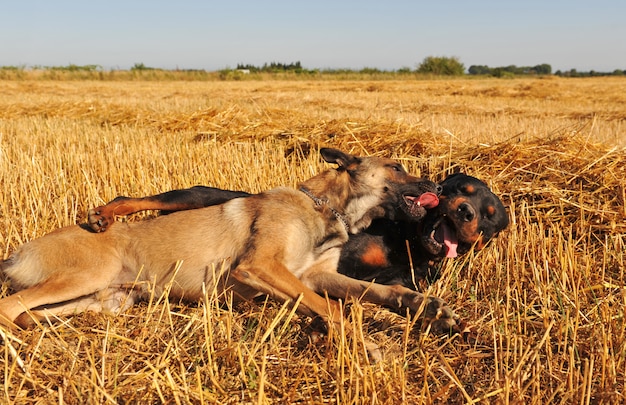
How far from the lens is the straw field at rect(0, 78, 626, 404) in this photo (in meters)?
2.61

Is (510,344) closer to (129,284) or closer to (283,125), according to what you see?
(129,284)

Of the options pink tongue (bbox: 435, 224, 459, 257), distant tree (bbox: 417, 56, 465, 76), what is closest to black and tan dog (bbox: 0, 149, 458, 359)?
pink tongue (bbox: 435, 224, 459, 257)

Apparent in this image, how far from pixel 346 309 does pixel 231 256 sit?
36.3 inches

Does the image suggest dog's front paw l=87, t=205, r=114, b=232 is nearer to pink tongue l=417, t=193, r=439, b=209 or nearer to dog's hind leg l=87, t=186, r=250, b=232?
dog's hind leg l=87, t=186, r=250, b=232

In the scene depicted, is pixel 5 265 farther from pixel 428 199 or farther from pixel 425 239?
pixel 428 199

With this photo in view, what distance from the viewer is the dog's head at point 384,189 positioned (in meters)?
4.33

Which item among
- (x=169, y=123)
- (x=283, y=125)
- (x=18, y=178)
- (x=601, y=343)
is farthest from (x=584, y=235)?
(x=169, y=123)

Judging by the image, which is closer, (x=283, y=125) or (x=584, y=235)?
(x=584, y=235)

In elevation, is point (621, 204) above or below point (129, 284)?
above

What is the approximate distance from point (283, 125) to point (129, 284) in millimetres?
4965

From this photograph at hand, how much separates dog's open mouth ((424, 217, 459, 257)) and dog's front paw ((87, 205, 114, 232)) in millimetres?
2451

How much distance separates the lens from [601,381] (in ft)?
8.55

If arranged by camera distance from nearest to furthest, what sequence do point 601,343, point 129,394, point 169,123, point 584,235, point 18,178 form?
1. point 129,394
2. point 601,343
3. point 584,235
4. point 18,178
5. point 169,123

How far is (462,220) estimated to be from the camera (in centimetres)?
423
